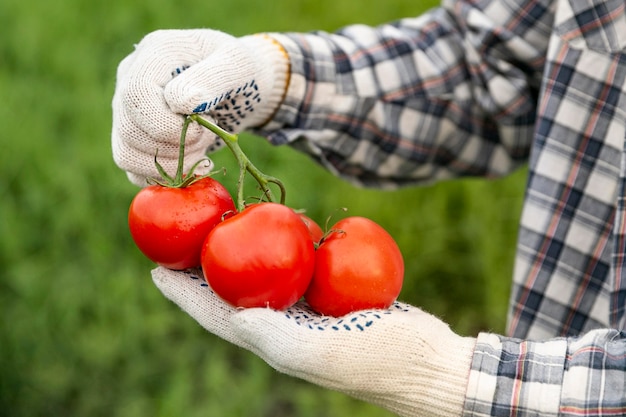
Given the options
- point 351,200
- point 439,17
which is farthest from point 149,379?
point 439,17

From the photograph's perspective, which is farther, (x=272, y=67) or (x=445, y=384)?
(x=272, y=67)

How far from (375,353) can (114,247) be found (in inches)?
67.1

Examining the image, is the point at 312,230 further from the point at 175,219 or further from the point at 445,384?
the point at 445,384

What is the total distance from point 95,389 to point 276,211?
1436 mm

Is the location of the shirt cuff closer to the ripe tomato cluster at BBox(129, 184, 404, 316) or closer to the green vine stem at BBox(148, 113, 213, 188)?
the ripe tomato cluster at BBox(129, 184, 404, 316)

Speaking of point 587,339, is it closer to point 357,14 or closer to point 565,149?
point 565,149

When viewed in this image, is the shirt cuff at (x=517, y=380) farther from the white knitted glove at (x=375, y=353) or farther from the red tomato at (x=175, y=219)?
the red tomato at (x=175, y=219)

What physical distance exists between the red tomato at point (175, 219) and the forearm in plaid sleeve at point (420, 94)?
1.46ft

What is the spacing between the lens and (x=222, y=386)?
8.16 ft

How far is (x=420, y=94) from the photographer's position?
6.27ft

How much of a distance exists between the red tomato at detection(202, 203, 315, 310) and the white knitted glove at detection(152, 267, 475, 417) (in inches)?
1.2

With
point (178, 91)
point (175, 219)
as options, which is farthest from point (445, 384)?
point (178, 91)

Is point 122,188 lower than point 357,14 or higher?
lower

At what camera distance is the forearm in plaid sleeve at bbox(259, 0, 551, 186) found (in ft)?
5.85
